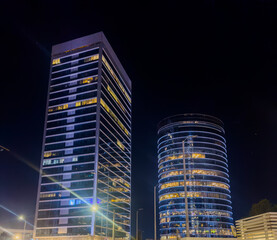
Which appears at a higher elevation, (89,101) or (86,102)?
(89,101)

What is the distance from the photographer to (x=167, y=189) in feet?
580

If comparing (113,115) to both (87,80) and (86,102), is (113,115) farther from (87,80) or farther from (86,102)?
(87,80)

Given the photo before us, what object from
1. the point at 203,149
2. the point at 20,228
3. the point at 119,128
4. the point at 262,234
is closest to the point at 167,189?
the point at 203,149

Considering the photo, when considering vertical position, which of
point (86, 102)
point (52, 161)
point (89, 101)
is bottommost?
point (52, 161)

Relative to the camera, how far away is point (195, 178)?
172m

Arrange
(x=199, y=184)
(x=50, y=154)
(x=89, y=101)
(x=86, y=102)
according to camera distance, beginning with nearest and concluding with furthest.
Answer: (x=50, y=154) < (x=89, y=101) < (x=86, y=102) < (x=199, y=184)

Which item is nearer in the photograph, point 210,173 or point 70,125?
point 70,125

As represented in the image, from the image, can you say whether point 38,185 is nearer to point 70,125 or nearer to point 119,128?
point 70,125

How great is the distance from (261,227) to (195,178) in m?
137

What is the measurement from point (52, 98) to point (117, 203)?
5859 centimetres

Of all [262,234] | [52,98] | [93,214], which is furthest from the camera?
[52,98]

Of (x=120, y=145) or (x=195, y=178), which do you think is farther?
(x=195, y=178)

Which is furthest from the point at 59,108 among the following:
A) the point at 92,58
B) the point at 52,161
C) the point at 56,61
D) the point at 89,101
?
the point at 92,58

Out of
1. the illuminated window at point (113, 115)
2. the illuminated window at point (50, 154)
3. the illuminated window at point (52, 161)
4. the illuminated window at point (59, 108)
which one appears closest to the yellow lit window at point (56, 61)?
the illuminated window at point (59, 108)
